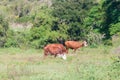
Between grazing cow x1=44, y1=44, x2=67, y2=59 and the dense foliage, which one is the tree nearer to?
the dense foliage

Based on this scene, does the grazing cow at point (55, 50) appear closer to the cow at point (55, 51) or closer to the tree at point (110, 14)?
the cow at point (55, 51)

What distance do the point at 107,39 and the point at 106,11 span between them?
9.83 ft

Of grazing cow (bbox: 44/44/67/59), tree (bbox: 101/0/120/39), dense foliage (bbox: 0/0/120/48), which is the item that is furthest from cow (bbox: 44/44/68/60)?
tree (bbox: 101/0/120/39)

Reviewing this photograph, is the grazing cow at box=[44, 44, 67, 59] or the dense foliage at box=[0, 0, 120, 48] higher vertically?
the grazing cow at box=[44, 44, 67, 59]

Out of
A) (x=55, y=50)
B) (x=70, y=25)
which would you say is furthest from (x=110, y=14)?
(x=55, y=50)

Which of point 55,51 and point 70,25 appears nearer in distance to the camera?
point 55,51

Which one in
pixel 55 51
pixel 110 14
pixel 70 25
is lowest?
pixel 70 25

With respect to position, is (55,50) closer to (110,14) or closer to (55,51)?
(55,51)

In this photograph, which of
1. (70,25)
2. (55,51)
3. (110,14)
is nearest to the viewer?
(55,51)

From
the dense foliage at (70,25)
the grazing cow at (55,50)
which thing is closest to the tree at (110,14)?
the dense foliage at (70,25)

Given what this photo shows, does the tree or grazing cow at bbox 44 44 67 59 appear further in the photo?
the tree

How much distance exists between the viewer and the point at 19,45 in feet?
134

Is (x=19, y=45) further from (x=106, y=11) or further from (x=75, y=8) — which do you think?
(x=106, y=11)

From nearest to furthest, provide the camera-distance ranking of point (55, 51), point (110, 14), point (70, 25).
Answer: point (55, 51) → point (70, 25) → point (110, 14)
